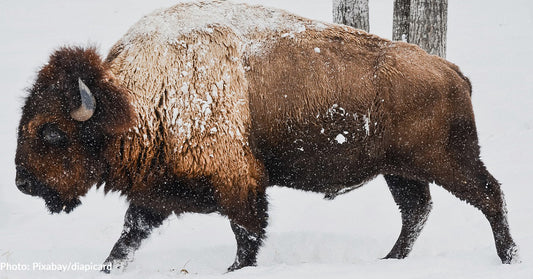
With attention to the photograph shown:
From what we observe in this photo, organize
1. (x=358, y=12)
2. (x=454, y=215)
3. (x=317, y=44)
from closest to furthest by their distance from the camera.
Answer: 1. (x=317, y=44)
2. (x=454, y=215)
3. (x=358, y=12)

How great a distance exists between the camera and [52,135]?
452cm

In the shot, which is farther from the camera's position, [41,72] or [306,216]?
[306,216]

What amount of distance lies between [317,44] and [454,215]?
297cm

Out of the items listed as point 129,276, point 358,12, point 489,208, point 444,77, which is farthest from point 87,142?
point 358,12

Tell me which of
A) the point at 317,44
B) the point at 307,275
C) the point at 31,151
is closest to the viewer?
the point at 307,275

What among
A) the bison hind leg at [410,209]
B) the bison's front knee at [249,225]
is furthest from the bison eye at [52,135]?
the bison hind leg at [410,209]

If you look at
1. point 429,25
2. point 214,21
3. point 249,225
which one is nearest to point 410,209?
point 249,225

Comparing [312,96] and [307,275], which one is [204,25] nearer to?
[312,96]

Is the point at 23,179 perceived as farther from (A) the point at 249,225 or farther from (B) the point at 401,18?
(B) the point at 401,18

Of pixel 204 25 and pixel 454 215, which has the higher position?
pixel 204 25

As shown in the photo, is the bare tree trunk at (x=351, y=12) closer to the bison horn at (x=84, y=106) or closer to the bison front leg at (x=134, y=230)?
the bison front leg at (x=134, y=230)

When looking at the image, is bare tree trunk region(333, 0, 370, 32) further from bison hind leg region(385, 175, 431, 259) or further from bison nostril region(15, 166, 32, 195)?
bison nostril region(15, 166, 32, 195)

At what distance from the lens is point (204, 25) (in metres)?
4.82

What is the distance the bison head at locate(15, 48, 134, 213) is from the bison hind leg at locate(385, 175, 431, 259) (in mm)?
2516
